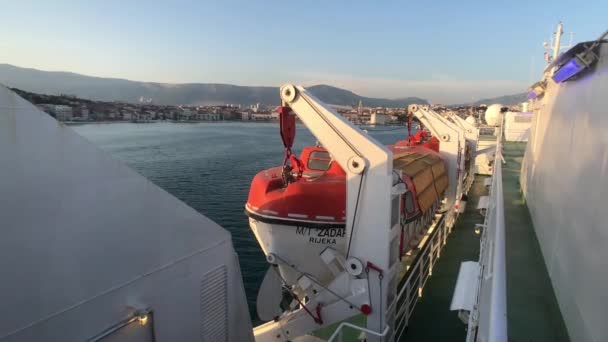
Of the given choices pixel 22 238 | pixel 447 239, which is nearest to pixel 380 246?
pixel 22 238

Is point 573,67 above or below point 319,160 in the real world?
above

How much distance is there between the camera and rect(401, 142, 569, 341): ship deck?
286 cm

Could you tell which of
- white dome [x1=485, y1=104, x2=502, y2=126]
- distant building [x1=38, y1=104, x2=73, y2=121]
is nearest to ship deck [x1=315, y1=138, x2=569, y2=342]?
distant building [x1=38, y1=104, x2=73, y2=121]

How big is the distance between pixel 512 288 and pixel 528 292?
0.12m

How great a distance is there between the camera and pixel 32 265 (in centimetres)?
184

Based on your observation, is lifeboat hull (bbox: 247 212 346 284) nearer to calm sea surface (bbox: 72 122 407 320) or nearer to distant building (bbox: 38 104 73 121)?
distant building (bbox: 38 104 73 121)

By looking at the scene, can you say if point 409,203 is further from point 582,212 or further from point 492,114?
point 492,114

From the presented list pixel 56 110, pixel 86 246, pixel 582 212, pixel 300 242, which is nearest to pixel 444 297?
pixel 300 242

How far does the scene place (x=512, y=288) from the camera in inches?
134

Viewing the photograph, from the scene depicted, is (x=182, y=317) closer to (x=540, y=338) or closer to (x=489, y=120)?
(x=540, y=338)

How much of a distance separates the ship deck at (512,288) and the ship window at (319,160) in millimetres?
2561

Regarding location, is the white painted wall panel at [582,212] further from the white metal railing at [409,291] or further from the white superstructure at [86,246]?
the white superstructure at [86,246]

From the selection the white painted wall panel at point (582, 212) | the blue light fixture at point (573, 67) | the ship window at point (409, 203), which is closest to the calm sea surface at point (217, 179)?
the ship window at point (409, 203)

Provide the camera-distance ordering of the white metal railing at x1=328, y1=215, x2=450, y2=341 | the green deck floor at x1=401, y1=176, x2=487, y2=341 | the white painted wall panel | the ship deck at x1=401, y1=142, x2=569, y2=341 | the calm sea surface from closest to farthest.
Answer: the white painted wall panel
the ship deck at x1=401, y1=142, x2=569, y2=341
the white metal railing at x1=328, y1=215, x2=450, y2=341
the green deck floor at x1=401, y1=176, x2=487, y2=341
the calm sea surface
